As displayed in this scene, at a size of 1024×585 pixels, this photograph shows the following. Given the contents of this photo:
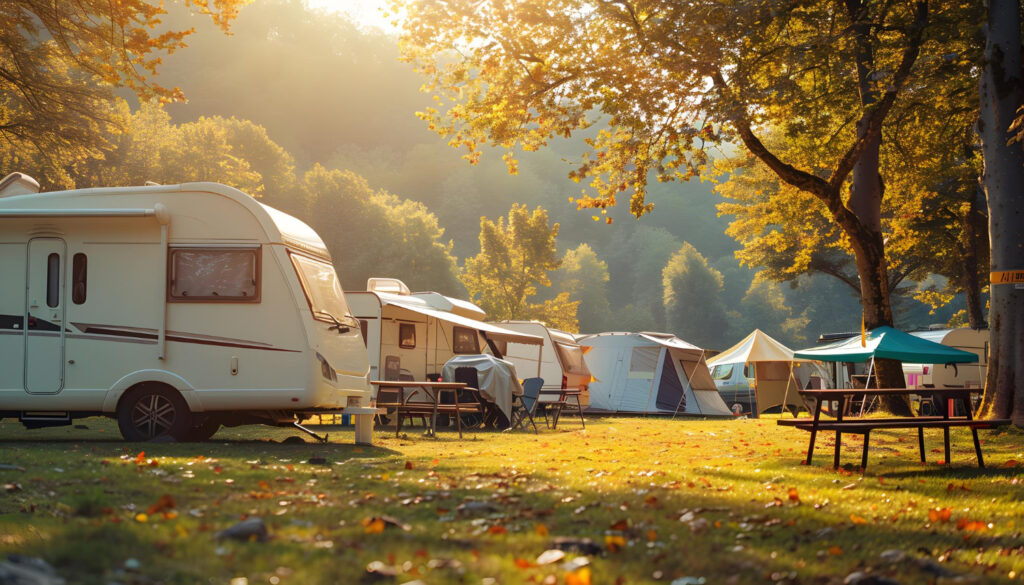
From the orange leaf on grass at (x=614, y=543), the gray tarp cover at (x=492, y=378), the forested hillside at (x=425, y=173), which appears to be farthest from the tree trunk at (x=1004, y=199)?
the forested hillside at (x=425, y=173)

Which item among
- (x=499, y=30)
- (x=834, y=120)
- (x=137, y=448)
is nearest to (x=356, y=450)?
(x=137, y=448)

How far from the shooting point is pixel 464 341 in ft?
68.7

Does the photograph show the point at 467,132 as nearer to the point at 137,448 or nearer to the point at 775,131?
the point at 137,448

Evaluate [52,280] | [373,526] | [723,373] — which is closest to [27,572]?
[373,526]

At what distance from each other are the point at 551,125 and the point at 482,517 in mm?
11489

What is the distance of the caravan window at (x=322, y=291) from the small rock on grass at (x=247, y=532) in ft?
20.3

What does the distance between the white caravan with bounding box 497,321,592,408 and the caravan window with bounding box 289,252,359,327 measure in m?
12.3

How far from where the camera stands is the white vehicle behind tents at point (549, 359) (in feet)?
78.6

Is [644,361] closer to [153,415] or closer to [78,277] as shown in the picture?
[153,415]

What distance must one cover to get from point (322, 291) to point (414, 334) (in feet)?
27.7

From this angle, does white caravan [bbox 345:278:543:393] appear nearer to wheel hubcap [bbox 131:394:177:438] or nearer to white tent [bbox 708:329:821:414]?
wheel hubcap [bbox 131:394:177:438]

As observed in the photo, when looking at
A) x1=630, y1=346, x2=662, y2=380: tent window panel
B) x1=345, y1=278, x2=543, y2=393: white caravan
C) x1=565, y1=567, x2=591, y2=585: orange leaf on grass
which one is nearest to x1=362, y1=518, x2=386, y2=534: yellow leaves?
x1=565, y1=567, x2=591, y2=585: orange leaf on grass

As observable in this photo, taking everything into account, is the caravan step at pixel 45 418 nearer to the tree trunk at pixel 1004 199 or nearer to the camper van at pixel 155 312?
the camper van at pixel 155 312

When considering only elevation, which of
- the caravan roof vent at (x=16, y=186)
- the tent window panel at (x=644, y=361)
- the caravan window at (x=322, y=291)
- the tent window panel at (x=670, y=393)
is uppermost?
the caravan roof vent at (x=16, y=186)
